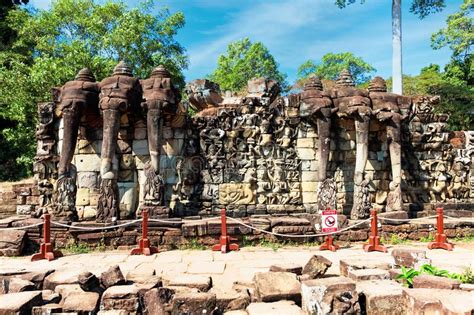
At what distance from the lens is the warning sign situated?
7.67m

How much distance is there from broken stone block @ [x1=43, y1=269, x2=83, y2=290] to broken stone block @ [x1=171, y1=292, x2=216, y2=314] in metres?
1.55

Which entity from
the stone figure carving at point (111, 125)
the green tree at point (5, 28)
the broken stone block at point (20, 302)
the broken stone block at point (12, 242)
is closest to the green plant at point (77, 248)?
the stone figure carving at point (111, 125)

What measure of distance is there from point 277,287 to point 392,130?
627 centimetres

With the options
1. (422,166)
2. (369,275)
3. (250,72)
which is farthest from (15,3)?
(369,275)

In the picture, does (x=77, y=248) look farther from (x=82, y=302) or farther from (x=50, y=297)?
(x=82, y=302)

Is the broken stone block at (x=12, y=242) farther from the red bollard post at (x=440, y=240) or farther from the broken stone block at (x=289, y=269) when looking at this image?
the red bollard post at (x=440, y=240)

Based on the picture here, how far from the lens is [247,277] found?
5824mm

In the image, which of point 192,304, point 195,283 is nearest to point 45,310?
point 192,304

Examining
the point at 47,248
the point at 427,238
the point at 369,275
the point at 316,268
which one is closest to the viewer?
the point at 369,275

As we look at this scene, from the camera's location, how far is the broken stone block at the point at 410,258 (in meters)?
5.44

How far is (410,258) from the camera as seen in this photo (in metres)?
5.60

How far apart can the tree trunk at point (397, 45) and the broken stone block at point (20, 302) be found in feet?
50.9

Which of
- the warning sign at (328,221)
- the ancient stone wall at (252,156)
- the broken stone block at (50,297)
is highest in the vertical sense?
the ancient stone wall at (252,156)

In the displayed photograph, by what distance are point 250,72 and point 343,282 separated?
29507 millimetres
